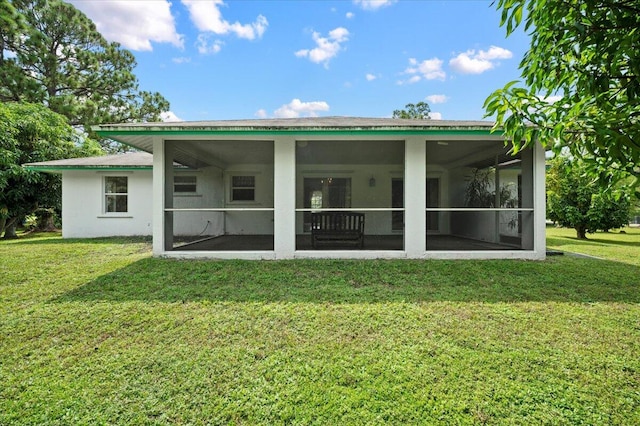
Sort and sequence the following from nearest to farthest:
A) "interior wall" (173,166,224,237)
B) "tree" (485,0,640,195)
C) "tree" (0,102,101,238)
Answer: "tree" (485,0,640,195), "tree" (0,102,101,238), "interior wall" (173,166,224,237)

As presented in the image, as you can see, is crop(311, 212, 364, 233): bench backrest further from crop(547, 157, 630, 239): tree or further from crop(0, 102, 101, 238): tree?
crop(0, 102, 101, 238): tree

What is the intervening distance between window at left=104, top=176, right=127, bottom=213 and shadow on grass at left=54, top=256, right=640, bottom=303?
601 cm

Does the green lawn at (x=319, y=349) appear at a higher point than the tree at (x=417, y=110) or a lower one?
lower

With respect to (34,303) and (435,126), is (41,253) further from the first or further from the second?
(435,126)

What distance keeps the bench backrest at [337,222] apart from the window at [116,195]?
7895mm

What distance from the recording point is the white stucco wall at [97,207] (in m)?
10.9

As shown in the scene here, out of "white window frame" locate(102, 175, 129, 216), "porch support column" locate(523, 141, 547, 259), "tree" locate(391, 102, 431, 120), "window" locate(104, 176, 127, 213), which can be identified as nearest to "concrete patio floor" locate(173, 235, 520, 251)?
"porch support column" locate(523, 141, 547, 259)

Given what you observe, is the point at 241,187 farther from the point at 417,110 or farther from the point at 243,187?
the point at 417,110

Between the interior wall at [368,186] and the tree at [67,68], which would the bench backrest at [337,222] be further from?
the tree at [67,68]

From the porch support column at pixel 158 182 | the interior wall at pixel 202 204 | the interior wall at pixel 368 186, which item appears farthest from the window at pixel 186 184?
the porch support column at pixel 158 182

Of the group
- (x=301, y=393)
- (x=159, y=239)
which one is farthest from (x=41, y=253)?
(x=301, y=393)

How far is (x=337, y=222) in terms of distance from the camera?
24.9 ft

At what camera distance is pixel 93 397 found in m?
2.28

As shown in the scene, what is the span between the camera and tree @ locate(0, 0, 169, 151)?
1738 cm
